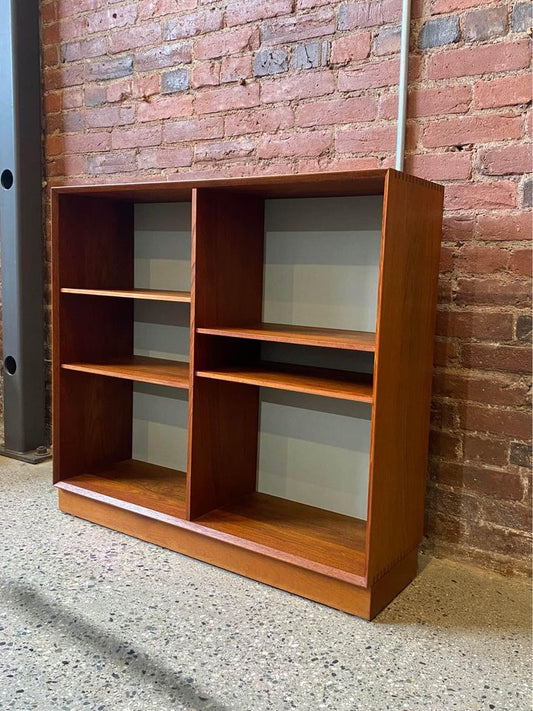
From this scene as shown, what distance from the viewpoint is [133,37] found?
8.29 feet

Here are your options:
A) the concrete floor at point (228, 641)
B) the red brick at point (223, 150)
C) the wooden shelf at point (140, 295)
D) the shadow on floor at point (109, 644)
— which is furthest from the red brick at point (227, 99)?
the shadow on floor at point (109, 644)

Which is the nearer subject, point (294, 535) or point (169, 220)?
point (294, 535)

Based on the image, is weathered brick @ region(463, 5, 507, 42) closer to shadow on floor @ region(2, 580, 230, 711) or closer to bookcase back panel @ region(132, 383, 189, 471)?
bookcase back panel @ region(132, 383, 189, 471)

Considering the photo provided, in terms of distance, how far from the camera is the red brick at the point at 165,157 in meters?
2.46

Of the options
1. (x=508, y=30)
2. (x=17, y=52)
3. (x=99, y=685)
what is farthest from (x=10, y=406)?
(x=508, y=30)

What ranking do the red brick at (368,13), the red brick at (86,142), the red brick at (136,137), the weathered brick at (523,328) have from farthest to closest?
the red brick at (86,142) → the red brick at (136,137) → the red brick at (368,13) → the weathered brick at (523,328)

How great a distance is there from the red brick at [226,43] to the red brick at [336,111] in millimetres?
321

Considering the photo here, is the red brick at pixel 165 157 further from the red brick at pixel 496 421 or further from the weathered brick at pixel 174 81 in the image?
the red brick at pixel 496 421

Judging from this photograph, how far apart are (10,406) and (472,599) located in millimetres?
2172

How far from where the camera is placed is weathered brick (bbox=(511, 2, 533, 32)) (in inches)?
68.9

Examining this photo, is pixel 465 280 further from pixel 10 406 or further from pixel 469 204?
pixel 10 406

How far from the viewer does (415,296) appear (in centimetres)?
175

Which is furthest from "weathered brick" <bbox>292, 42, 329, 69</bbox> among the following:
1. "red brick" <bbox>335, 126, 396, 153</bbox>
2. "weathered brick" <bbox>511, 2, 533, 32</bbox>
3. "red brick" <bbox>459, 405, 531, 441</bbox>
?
"red brick" <bbox>459, 405, 531, 441</bbox>

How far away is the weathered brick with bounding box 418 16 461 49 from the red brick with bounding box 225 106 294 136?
0.49 metres
